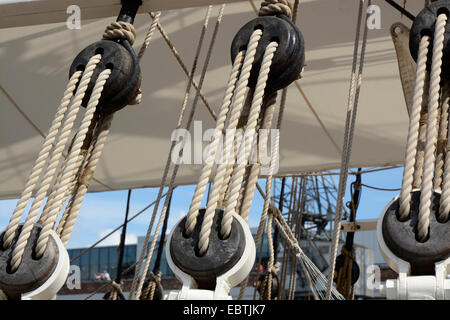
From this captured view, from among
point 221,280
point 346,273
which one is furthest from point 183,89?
point 221,280

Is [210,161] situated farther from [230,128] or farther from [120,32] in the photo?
[120,32]

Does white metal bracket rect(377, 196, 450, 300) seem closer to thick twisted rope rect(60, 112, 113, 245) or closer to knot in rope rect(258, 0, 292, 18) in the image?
knot in rope rect(258, 0, 292, 18)

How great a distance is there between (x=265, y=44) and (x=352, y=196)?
3.91 metres

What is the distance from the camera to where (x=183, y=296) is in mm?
687

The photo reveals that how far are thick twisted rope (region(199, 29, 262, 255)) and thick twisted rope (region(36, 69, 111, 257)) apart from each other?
0.24 meters

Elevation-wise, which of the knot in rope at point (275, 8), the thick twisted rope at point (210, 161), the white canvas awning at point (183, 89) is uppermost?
the white canvas awning at point (183, 89)

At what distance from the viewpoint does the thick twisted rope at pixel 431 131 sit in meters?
0.66

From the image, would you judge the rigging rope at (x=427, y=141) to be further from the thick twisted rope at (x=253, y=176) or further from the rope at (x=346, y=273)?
the rope at (x=346, y=273)

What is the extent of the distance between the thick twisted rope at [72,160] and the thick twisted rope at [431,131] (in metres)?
0.50

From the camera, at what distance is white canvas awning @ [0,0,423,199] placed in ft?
10.5

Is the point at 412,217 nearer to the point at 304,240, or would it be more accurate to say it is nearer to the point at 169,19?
the point at 169,19

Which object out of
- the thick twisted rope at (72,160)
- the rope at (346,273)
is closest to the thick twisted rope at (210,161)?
Result: the thick twisted rope at (72,160)

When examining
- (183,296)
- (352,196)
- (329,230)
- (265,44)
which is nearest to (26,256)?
(183,296)

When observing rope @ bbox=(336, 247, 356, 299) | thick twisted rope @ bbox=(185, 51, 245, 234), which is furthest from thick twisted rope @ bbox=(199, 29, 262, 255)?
rope @ bbox=(336, 247, 356, 299)
